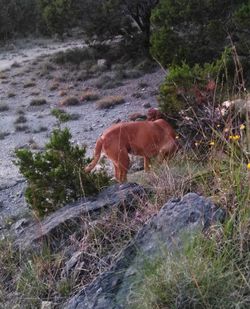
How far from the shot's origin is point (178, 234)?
303 centimetres

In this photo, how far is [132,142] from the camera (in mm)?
5898

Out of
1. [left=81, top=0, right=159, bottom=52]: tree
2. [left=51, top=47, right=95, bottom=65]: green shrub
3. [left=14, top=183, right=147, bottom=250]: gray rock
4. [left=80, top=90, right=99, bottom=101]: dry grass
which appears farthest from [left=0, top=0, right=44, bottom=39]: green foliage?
[left=14, top=183, right=147, bottom=250]: gray rock

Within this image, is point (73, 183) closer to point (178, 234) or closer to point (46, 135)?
point (178, 234)

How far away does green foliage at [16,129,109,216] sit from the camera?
16.2 feet

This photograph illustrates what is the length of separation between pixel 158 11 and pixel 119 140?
27.0 feet

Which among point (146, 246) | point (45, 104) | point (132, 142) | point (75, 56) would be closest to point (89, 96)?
point (45, 104)

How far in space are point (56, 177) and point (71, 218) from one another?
103 centimetres

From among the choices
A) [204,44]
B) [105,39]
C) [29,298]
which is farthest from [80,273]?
[105,39]

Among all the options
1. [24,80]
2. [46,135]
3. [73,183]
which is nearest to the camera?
[73,183]

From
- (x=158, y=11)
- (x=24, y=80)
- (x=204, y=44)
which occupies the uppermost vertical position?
(x=158, y=11)

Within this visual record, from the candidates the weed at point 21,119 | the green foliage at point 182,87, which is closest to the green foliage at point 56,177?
the green foliage at point 182,87

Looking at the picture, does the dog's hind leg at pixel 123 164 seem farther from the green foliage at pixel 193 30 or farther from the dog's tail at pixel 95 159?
the green foliage at pixel 193 30

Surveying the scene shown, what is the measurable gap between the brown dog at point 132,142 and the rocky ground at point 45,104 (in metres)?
2.03

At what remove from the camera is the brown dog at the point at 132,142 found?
5.87 m
